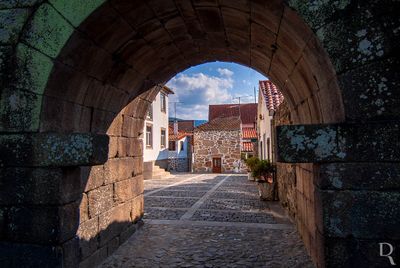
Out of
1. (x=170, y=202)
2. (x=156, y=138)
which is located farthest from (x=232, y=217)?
(x=156, y=138)

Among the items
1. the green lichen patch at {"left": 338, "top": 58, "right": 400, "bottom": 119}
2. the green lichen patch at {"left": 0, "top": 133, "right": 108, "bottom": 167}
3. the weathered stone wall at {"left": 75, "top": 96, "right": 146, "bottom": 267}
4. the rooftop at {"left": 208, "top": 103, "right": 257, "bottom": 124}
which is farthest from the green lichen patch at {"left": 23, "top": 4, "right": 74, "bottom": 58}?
the rooftop at {"left": 208, "top": 103, "right": 257, "bottom": 124}

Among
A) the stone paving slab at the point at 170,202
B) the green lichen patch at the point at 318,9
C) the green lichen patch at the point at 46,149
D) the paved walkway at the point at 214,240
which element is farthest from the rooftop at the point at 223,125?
the green lichen patch at the point at 318,9

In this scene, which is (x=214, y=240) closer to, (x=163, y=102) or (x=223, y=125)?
(x=163, y=102)

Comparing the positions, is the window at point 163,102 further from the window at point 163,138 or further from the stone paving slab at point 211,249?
the stone paving slab at point 211,249

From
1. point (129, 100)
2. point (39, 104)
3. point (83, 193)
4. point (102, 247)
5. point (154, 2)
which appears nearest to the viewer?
point (39, 104)

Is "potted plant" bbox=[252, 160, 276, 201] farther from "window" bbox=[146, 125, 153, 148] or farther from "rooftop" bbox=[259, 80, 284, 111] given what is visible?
"window" bbox=[146, 125, 153, 148]

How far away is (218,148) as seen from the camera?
24281 millimetres

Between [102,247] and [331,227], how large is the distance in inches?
127

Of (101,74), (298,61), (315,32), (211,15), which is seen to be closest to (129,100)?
(101,74)

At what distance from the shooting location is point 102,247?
3.98 m

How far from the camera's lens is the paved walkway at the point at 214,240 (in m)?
3.93

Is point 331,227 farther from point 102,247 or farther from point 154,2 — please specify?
point 102,247

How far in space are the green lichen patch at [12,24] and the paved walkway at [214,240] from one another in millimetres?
3011

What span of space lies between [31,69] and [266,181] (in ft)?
26.3
